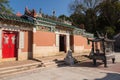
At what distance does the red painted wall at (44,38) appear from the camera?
11611 millimetres

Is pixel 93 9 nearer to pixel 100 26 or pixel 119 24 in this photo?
pixel 100 26

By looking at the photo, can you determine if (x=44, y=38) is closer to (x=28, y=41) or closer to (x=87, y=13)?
(x=28, y=41)

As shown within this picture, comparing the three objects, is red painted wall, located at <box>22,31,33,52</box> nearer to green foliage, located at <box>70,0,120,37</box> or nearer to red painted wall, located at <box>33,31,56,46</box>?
red painted wall, located at <box>33,31,56,46</box>

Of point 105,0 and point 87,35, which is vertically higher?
point 105,0

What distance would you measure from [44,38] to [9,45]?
125 inches

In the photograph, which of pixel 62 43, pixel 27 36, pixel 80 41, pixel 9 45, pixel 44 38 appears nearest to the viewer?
pixel 9 45

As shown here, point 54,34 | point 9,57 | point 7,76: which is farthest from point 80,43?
point 7,76

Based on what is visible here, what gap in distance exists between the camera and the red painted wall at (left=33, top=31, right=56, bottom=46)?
38.1 ft

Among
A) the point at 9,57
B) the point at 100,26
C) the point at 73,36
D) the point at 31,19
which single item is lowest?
the point at 9,57

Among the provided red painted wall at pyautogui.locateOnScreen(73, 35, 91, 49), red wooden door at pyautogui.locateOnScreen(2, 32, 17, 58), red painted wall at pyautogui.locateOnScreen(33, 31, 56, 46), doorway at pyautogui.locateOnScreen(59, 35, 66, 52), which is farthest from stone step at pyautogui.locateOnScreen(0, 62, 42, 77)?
red painted wall at pyautogui.locateOnScreen(73, 35, 91, 49)

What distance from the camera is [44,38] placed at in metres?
12.3

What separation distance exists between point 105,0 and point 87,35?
55.5ft

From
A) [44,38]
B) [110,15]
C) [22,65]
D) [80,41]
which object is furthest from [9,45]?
[110,15]

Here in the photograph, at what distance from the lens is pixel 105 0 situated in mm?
33312
